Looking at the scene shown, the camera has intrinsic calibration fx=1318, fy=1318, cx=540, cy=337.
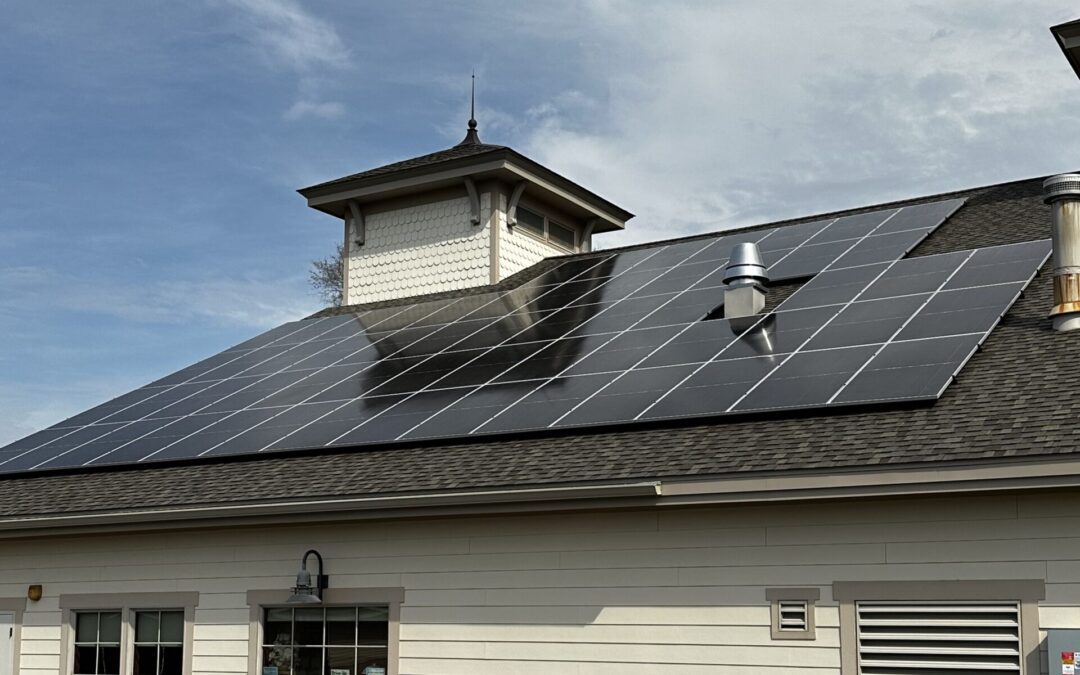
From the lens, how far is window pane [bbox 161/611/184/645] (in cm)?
1429

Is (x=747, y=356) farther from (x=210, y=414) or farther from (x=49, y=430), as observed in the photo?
(x=49, y=430)

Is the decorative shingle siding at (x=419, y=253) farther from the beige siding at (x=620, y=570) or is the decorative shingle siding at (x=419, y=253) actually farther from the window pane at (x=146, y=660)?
the window pane at (x=146, y=660)

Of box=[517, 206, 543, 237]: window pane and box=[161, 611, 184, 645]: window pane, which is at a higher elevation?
box=[517, 206, 543, 237]: window pane

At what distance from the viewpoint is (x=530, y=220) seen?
76.3ft

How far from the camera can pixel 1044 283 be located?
1369cm

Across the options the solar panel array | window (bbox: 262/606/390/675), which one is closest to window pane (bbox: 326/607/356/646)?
window (bbox: 262/606/390/675)

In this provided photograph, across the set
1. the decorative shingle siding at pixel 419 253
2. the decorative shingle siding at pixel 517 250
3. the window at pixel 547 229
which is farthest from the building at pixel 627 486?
the window at pixel 547 229

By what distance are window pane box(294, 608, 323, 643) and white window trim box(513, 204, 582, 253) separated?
Result: 10.4 meters

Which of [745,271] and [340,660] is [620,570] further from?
[745,271]

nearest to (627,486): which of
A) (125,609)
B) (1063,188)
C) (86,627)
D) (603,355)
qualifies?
(603,355)

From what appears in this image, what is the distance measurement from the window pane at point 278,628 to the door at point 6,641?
3.69 meters

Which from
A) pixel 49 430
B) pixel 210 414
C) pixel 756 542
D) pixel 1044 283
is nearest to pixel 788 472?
pixel 756 542

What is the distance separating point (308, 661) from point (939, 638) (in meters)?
6.37

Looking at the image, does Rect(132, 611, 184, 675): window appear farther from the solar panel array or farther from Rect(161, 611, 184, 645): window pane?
the solar panel array
